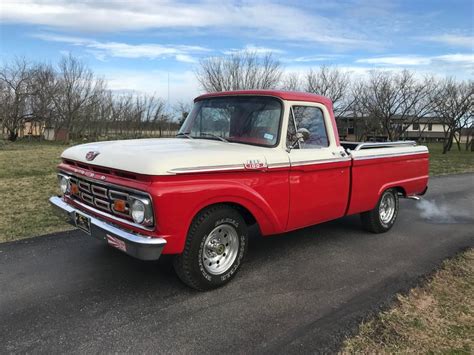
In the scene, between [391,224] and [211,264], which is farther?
[391,224]

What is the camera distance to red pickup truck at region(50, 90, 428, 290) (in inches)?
142

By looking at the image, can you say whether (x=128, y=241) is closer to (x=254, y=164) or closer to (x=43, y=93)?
(x=254, y=164)

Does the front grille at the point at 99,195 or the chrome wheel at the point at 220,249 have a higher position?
the front grille at the point at 99,195

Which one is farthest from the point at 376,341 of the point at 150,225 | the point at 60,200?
the point at 60,200

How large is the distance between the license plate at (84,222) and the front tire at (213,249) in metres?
0.93

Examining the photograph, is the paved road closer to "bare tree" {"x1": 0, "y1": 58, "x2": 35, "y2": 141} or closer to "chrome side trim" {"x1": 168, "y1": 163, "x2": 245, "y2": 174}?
"chrome side trim" {"x1": 168, "y1": 163, "x2": 245, "y2": 174}

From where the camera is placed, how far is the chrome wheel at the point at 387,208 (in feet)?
21.4

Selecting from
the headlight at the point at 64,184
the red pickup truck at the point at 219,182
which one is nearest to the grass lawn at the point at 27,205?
the headlight at the point at 64,184

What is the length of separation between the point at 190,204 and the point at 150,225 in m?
0.39

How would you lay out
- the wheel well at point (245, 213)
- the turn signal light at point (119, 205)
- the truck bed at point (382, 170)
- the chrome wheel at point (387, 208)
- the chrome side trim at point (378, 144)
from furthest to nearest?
the chrome wheel at point (387, 208) < the chrome side trim at point (378, 144) < the truck bed at point (382, 170) < the wheel well at point (245, 213) < the turn signal light at point (119, 205)

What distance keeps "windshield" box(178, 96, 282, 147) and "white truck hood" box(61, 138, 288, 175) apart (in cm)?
21

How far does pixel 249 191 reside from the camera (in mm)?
4168

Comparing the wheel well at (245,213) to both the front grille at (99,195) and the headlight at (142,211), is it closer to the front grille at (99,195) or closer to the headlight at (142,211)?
the headlight at (142,211)

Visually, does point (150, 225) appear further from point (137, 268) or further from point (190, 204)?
point (137, 268)
